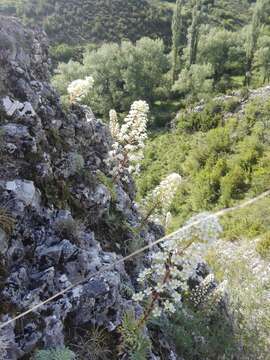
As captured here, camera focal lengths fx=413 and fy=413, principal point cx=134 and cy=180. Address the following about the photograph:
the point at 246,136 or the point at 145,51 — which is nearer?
the point at 246,136

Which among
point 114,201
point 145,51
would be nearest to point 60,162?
point 114,201

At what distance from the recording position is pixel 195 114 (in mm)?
35938

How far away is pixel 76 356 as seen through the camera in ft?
14.9

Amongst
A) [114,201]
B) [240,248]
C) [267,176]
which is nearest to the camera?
[114,201]

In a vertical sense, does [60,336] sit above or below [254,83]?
above

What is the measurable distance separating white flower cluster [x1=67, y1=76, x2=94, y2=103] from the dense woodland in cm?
13

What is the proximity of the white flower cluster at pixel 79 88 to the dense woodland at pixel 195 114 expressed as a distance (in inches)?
5.1

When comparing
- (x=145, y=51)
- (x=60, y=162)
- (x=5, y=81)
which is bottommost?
(x=145, y=51)

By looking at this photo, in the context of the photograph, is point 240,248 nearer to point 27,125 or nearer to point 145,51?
point 27,125

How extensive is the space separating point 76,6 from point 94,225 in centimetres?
7744

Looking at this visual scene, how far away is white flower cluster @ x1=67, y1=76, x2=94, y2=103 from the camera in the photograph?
322 inches

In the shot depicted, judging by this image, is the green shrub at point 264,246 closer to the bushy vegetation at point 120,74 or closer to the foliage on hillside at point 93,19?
the bushy vegetation at point 120,74

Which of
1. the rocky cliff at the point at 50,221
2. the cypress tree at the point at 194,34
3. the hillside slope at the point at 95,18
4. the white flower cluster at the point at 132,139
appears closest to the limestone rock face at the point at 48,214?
the rocky cliff at the point at 50,221

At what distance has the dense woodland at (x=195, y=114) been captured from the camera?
7.85m
